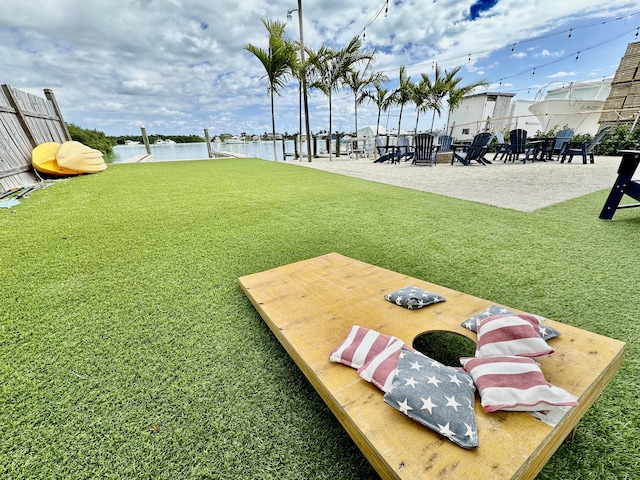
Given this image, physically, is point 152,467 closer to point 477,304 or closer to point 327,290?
point 327,290

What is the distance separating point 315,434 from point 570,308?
1.56m

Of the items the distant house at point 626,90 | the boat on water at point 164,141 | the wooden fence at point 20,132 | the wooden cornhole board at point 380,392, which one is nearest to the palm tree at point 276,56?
the wooden fence at point 20,132

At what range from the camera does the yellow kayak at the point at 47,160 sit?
558 centimetres

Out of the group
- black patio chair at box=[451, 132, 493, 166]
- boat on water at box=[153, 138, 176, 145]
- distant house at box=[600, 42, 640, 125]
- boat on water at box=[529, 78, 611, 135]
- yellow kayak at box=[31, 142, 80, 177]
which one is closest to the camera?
yellow kayak at box=[31, 142, 80, 177]

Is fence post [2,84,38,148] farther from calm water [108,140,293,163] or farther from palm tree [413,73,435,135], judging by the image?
palm tree [413,73,435,135]

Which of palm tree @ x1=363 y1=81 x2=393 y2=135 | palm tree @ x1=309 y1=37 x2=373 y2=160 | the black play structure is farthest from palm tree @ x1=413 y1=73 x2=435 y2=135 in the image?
the black play structure

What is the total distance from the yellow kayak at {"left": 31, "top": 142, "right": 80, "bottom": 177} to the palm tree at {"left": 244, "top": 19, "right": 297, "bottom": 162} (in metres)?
7.43

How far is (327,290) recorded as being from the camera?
1.40 m

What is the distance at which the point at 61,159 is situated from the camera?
5855 millimetres

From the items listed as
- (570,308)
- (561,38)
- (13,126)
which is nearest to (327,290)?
(570,308)

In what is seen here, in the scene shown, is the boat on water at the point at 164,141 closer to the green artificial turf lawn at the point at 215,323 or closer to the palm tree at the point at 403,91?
the palm tree at the point at 403,91

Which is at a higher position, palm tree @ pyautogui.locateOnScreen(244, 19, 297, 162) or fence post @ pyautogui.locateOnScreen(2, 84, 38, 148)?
palm tree @ pyautogui.locateOnScreen(244, 19, 297, 162)

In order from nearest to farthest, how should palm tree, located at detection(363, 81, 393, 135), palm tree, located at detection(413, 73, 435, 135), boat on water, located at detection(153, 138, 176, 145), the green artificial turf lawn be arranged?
the green artificial turf lawn, palm tree, located at detection(363, 81, 393, 135), palm tree, located at detection(413, 73, 435, 135), boat on water, located at detection(153, 138, 176, 145)

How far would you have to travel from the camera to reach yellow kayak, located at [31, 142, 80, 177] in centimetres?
558
